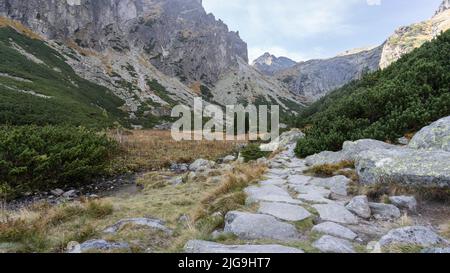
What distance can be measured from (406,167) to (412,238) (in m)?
2.91

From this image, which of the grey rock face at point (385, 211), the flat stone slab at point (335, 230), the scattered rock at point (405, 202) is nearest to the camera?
the flat stone slab at point (335, 230)

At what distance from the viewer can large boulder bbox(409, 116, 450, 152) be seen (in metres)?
7.77

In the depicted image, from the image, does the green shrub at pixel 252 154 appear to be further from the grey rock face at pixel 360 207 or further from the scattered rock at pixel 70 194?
the grey rock face at pixel 360 207

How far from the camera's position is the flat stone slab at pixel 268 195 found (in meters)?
6.28

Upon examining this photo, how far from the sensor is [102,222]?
6.07 m

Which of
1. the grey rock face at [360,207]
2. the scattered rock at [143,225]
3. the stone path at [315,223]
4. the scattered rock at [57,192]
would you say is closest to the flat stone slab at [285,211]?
the stone path at [315,223]

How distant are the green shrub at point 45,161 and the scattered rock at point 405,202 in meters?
12.5

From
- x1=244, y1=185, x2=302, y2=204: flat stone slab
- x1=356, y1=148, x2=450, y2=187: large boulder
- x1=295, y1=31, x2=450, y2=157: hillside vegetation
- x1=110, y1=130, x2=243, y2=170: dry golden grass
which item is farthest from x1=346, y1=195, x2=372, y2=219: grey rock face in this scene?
x1=110, y1=130, x2=243, y2=170: dry golden grass

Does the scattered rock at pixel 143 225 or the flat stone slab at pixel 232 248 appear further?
the scattered rock at pixel 143 225

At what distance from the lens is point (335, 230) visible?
4660 mm

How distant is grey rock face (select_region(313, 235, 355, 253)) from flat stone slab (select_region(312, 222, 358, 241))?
232mm

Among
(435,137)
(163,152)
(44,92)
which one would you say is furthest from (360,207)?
(44,92)
